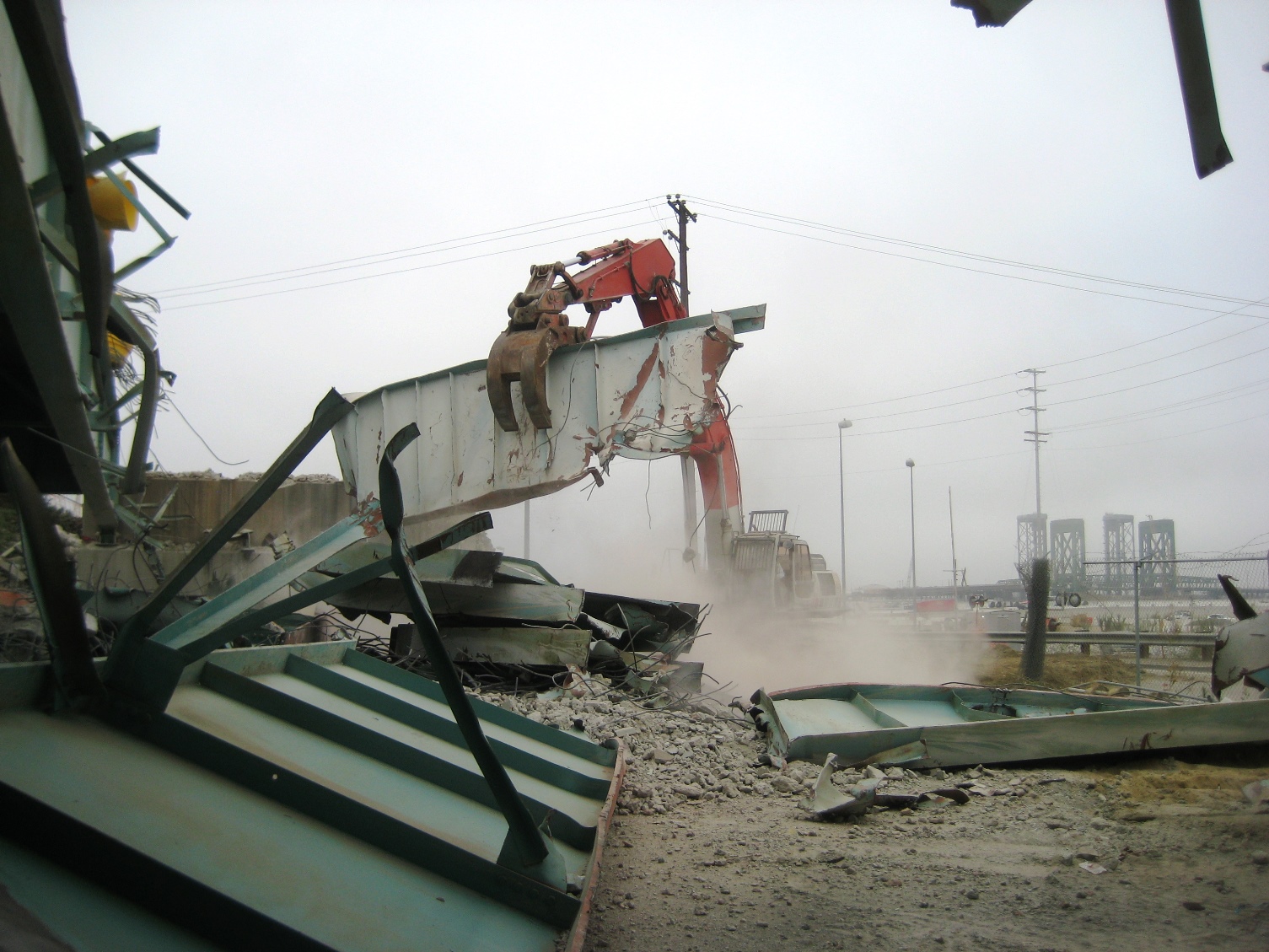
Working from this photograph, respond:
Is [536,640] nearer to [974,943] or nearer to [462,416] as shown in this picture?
[462,416]

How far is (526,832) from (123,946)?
33.8 inches

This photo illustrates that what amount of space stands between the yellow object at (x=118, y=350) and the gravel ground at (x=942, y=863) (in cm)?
327

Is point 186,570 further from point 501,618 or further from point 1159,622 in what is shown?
point 1159,622

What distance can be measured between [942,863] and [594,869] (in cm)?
184

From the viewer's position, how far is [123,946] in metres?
1.36

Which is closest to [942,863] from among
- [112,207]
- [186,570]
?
[186,570]

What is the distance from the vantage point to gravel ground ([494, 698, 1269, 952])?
2719 mm

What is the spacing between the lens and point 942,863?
11.4ft

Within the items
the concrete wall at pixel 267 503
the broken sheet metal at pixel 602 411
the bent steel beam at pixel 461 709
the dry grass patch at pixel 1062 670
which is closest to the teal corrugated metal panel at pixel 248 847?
the bent steel beam at pixel 461 709

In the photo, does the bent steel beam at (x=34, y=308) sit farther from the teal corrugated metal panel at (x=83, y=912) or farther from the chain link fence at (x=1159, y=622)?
the chain link fence at (x=1159, y=622)

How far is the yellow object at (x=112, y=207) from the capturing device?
146 inches

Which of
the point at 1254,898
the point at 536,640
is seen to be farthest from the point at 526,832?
the point at 536,640

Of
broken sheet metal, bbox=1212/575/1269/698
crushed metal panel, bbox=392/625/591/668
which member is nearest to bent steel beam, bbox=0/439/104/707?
crushed metal panel, bbox=392/625/591/668

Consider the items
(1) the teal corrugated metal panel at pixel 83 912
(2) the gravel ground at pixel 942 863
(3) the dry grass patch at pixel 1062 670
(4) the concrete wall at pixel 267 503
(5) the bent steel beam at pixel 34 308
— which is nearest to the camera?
(1) the teal corrugated metal panel at pixel 83 912
